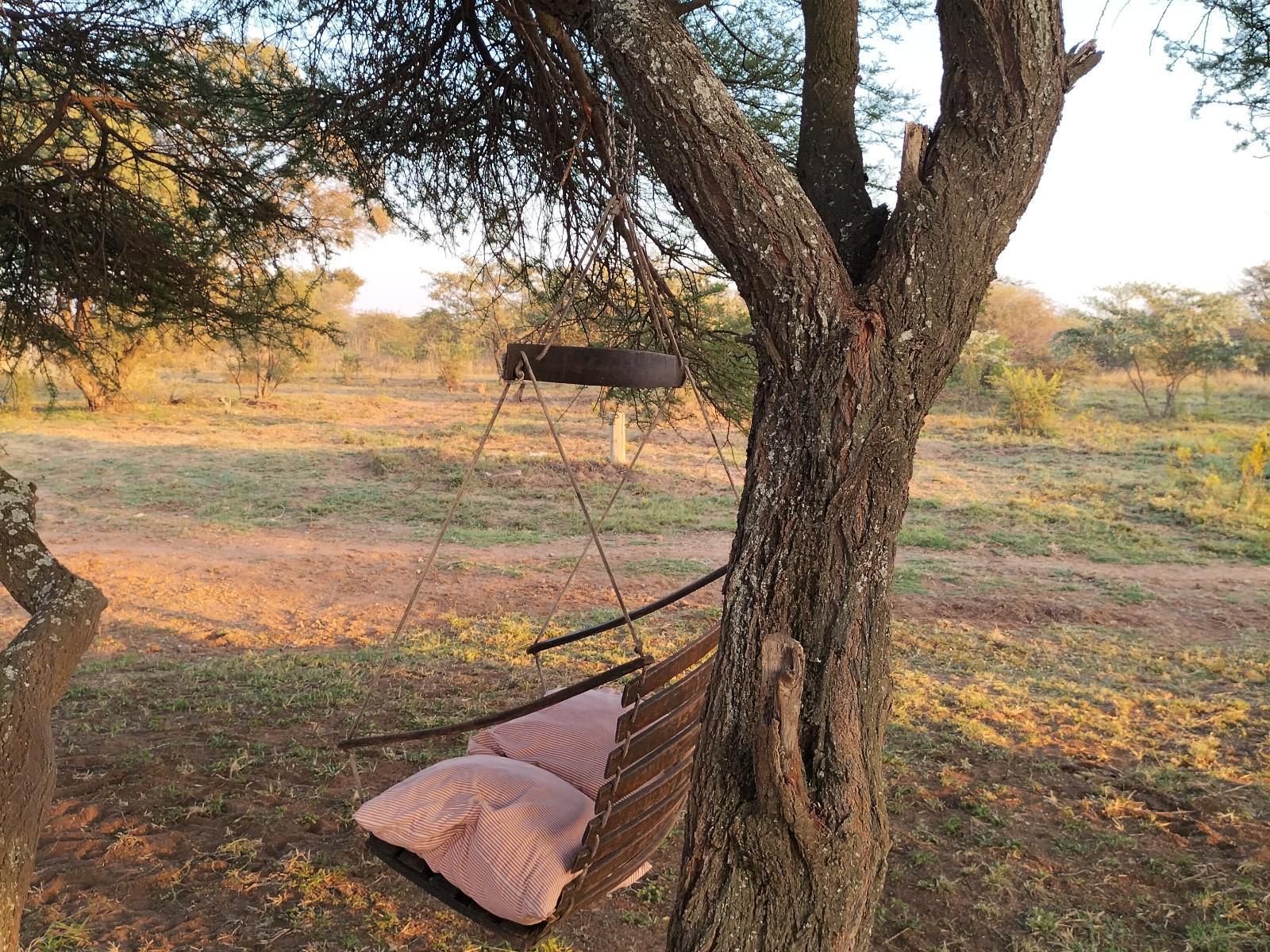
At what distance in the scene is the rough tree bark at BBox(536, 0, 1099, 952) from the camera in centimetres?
168

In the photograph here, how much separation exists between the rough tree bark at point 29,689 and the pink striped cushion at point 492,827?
0.68m

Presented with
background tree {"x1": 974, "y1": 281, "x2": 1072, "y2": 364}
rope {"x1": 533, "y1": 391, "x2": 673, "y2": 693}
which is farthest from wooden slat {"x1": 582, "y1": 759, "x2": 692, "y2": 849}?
background tree {"x1": 974, "y1": 281, "x2": 1072, "y2": 364}

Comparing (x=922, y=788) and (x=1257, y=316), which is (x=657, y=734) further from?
(x=1257, y=316)

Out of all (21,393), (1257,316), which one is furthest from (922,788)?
(1257,316)

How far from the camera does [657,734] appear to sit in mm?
1984

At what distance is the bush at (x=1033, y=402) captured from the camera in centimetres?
1427

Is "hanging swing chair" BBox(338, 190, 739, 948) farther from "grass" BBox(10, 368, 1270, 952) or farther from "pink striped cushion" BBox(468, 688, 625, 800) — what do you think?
"grass" BBox(10, 368, 1270, 952)

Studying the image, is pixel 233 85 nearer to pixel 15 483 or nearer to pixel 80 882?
pixel 15 483

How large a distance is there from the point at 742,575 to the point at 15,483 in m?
2.17

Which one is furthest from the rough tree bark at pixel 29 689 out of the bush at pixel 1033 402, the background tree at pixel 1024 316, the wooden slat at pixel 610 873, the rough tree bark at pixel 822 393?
the background tree at pixel 1024 316

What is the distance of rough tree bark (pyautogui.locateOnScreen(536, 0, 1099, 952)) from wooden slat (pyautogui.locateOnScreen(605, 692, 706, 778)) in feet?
0.65

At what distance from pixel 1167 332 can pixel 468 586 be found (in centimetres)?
1325

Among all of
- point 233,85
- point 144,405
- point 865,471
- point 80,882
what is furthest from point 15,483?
point 144,405

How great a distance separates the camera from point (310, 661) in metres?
4.89
